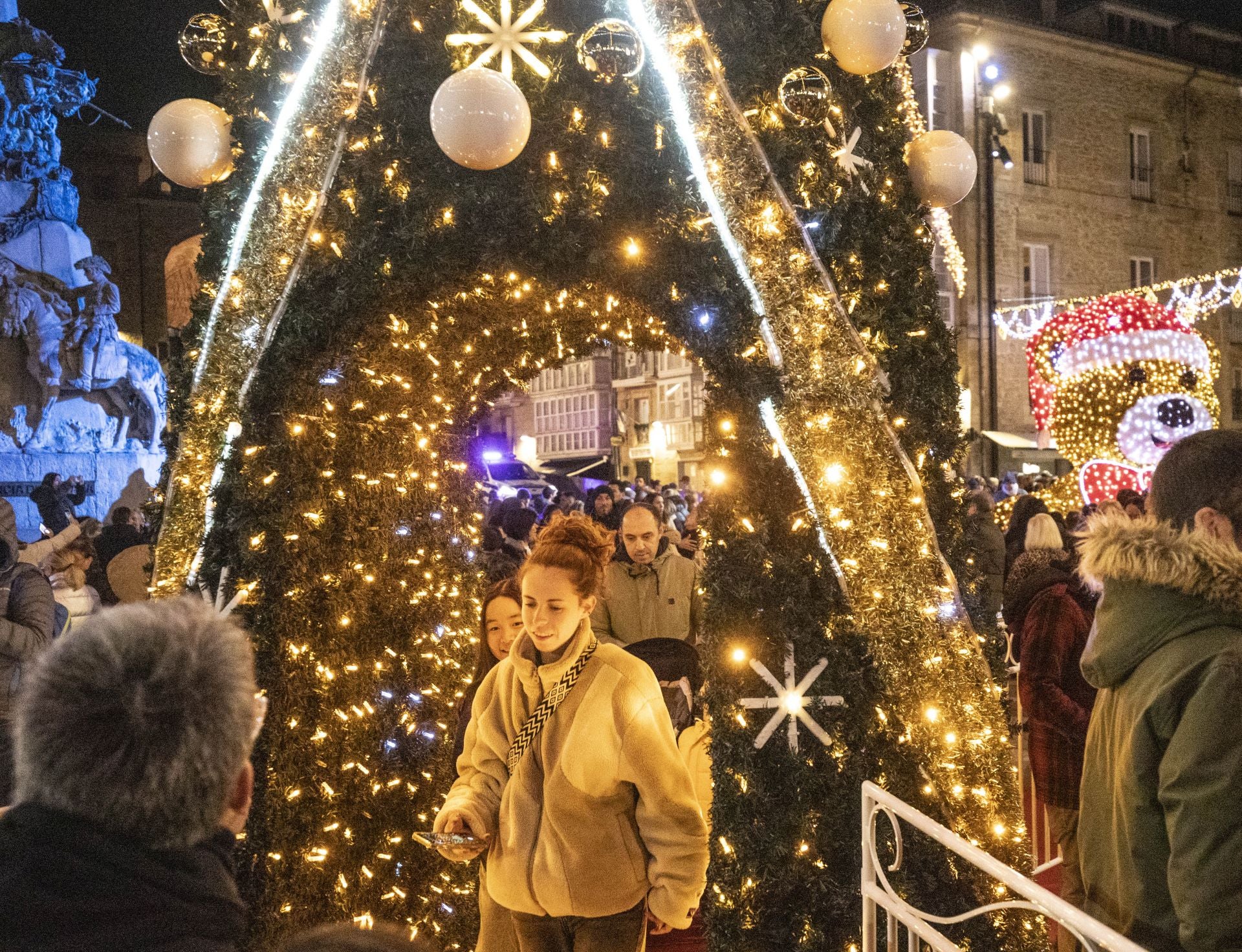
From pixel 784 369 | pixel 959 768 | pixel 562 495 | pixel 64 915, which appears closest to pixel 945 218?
pixel 784 369

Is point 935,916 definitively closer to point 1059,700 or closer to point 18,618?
point 1059,700

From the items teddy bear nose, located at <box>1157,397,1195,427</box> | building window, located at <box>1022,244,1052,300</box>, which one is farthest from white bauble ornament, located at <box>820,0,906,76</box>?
→ building window, located at <box>1022,244,1052,300</box>

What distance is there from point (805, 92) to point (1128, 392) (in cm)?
967

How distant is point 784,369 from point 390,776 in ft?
8.54

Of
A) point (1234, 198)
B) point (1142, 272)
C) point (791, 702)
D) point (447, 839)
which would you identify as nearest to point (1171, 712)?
point (791, 702)

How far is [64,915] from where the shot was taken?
123cm

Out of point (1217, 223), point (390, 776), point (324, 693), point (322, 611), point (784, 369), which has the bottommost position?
point (390, 776)

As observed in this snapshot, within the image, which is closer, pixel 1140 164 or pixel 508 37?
pixel 508 37

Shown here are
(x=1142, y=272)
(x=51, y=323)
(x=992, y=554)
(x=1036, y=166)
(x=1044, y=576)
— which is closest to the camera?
(x=1044, y=576)

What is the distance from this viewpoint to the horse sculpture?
16.2 metres

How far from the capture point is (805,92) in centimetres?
343

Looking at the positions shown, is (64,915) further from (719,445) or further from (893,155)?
(893,155)

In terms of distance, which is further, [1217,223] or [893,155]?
[1217,223]

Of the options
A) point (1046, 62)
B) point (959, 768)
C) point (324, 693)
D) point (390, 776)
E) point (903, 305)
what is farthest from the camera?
point (1046, 62)
